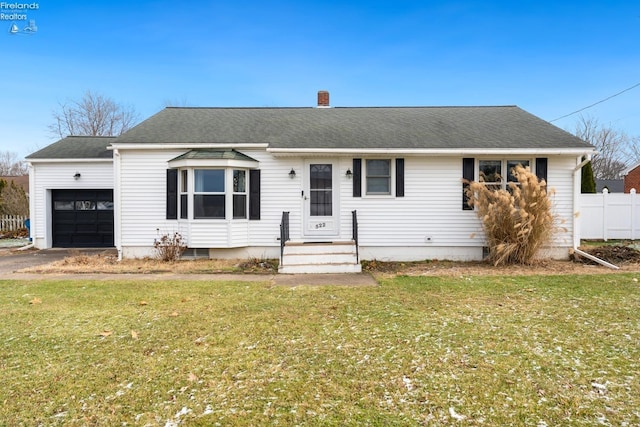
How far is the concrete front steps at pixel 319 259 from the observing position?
8461 millimetres

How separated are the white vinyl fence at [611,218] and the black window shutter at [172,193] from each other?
14.1 metres

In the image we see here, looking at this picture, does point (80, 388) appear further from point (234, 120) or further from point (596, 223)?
point (596, 223)

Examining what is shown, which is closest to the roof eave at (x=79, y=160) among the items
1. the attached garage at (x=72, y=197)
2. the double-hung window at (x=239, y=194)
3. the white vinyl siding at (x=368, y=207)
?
the attached garage at (x=72, y=197)

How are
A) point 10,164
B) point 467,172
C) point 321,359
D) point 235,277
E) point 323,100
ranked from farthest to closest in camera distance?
point 10,164
point 323,100
point 467,172
point 235,277
point 321,359

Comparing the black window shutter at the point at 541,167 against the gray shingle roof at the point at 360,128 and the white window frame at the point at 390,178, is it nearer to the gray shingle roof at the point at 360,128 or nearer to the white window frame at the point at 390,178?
the gray shingle roof at the point at 360,128

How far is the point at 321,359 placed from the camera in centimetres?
350

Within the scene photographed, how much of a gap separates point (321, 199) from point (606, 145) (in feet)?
124

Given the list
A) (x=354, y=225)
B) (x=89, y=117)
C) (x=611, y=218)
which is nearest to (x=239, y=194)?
(x=354, y=225)

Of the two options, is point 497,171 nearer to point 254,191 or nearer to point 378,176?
point 378,176

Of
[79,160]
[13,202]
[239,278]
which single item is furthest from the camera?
[13,202]

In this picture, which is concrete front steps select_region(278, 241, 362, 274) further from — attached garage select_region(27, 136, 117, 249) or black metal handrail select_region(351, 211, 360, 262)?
attached garage select_region(27, 136, 117, 249)

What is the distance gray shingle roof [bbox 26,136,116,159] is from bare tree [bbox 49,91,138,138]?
56.2 ft

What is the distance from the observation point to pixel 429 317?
4.81 meters

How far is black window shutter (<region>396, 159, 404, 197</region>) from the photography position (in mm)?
9879
